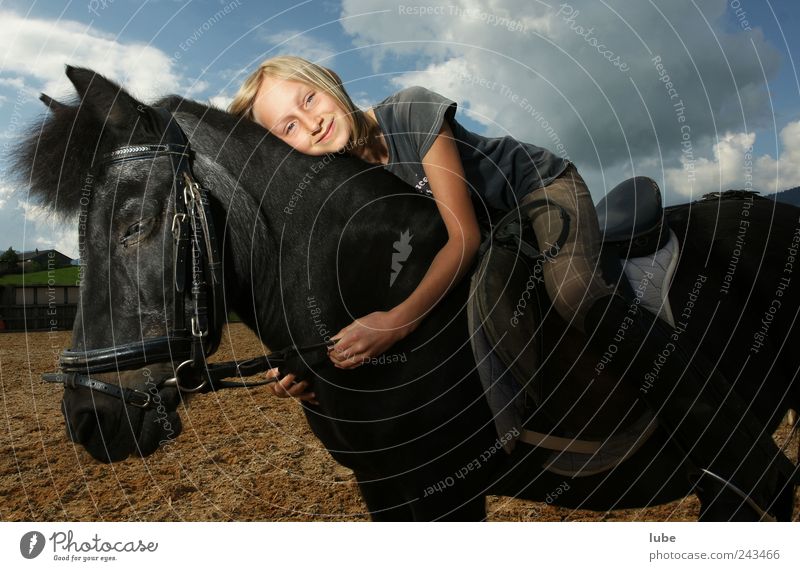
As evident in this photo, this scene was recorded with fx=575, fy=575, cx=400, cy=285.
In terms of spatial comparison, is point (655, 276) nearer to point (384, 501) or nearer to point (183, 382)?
point (384, 501)

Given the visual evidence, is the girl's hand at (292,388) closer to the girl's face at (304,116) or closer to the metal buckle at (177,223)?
the metal buckle at (177,223)

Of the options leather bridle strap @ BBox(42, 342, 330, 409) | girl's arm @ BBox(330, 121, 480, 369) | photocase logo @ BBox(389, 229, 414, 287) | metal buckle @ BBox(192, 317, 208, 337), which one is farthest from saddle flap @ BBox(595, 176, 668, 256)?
metal buckle @ BBox(192, 317, 208, 337)

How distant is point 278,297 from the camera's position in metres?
2.55

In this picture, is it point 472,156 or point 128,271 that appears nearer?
point 128,271

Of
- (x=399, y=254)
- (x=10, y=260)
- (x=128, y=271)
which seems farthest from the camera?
(x=10, y=260)

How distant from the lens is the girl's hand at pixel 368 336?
7.56 feet

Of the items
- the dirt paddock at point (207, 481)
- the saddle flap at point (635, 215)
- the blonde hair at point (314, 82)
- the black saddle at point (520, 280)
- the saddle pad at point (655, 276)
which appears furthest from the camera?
the dirt paddock at point (207, 481)

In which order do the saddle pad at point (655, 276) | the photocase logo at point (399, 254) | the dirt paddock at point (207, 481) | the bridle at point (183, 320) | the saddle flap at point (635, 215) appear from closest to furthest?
1. the bridle at point (183, 320)
2. the photocase logo at point (399, 254)
3. the saddle pad at point (655, 276)
4. the saddle flap at point (635, 215)
5. the dirt paddock at point (207, 481)

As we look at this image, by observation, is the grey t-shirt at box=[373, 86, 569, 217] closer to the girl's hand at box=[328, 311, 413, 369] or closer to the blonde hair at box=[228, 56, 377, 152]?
the blonde hair at box=[228, 56, 377, 152]

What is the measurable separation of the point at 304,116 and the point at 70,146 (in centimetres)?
98

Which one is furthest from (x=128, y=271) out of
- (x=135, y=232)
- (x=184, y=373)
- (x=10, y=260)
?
(x=10, y=260)

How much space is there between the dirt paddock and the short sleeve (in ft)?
9.81
